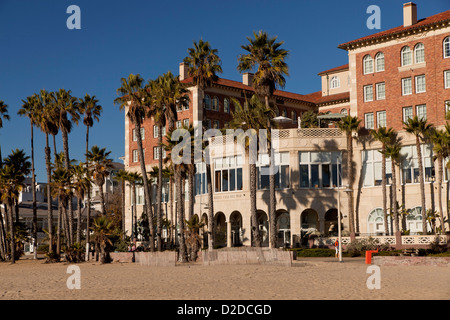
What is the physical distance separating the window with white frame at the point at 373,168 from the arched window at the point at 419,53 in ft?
30.8

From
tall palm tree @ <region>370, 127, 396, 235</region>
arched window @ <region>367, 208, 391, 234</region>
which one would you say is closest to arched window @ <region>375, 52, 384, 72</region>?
tall palm tree @ <region>370, 127, 396, 235</region>

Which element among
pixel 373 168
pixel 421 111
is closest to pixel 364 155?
pixel 373 168

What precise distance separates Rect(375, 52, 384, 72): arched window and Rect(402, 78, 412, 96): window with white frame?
9.28 ft

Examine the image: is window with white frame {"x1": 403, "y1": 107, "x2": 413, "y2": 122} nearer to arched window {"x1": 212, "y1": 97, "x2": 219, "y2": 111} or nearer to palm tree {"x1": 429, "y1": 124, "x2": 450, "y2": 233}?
palm tree {"x1": 429, "y1": 124, "x2": 450, "y2": 233}

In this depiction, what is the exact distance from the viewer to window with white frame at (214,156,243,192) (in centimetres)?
6388

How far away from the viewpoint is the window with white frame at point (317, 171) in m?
60.8

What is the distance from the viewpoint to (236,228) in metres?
67.6

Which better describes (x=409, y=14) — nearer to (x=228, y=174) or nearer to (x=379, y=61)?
(x=379, y=61)

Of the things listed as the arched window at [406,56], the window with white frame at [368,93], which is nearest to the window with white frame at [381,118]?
the window with white frame at [368,93]

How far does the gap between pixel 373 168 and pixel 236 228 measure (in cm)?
1566
